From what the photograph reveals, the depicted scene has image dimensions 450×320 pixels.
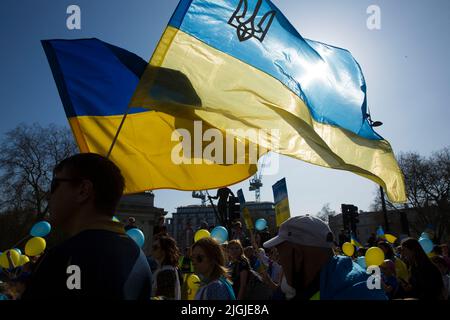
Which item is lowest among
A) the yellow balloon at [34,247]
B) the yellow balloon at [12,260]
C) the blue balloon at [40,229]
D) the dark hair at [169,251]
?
the dark hair at [169,251]

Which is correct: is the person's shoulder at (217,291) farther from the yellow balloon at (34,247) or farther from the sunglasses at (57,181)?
the yellow balloon at (34,247)

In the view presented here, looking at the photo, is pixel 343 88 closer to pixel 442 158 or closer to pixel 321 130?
pixel 321 130

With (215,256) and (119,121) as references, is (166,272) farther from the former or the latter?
(119,121)

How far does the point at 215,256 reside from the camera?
3.60m

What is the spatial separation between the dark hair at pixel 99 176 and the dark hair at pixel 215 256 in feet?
6.74

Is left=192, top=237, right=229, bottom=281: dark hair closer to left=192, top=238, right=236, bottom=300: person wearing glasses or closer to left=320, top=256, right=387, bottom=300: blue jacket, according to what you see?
left=192, top=238, right=236, bottom=300: person wearing glasses

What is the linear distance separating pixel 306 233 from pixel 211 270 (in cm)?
144

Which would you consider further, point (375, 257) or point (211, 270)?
point (375, 257)

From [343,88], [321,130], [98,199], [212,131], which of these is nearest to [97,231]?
[98,199]

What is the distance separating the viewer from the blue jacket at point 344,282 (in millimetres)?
2006

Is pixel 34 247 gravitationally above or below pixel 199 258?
above

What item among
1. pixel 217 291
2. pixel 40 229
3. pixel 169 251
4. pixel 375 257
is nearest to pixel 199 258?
pixel 217 291

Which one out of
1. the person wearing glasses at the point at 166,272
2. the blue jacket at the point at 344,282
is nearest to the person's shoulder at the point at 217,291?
the person wearing glasses at the point at 166,272
